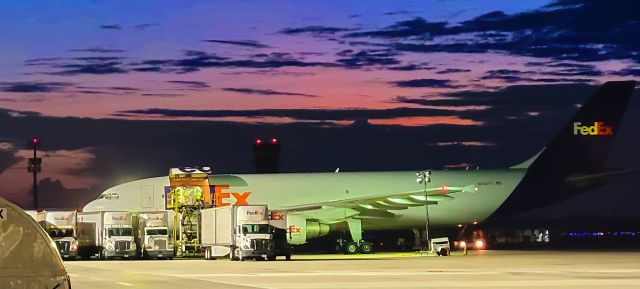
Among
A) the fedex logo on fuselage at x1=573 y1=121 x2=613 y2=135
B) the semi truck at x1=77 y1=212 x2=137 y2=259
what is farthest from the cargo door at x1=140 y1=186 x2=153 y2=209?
the fedex logo on fuselage at x1=573 y1=121 x2=613 y2=135

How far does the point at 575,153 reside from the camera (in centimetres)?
6269

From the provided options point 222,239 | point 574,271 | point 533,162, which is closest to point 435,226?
point 533,162

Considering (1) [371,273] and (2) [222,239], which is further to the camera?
(2) [222,239]

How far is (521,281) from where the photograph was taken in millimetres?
27047

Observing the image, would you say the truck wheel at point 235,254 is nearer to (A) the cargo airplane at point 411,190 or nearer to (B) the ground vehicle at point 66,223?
(A) the cargo airplane at point 411,190

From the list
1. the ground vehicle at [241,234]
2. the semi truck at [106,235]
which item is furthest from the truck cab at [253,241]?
the semi truck at [106,235]

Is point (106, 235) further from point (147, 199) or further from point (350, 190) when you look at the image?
point (350, 190)

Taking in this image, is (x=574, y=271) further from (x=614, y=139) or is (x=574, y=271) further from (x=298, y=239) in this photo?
(x=614, y=139)

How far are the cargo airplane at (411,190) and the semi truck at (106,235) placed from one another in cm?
365

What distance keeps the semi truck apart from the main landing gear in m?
11.9

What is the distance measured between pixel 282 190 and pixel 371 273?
26932 millimetres

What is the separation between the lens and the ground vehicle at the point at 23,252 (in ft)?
20.6

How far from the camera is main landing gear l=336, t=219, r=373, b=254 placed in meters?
56.7

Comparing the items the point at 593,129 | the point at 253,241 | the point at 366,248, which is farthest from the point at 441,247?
the point at 593,129
